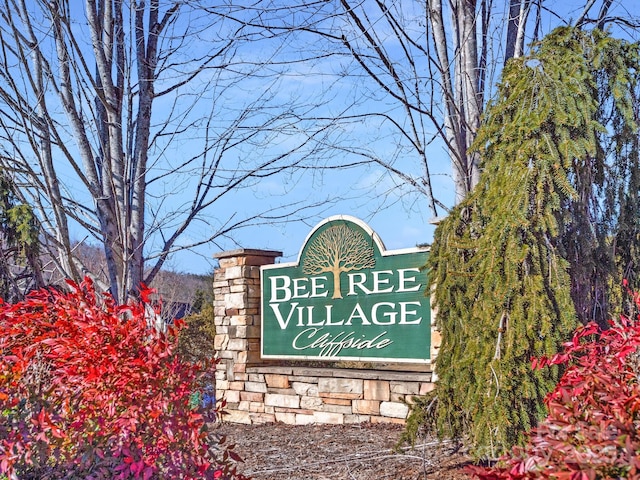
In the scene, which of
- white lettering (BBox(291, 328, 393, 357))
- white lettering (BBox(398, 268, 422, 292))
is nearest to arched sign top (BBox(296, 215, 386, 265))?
white lettering (BBox(398, 268, 422, 292))

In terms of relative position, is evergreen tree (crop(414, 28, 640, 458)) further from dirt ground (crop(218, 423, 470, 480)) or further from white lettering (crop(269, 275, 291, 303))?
white lettering (crop(269, 275, 291, 303))

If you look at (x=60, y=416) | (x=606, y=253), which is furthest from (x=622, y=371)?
(x=60, y=416)

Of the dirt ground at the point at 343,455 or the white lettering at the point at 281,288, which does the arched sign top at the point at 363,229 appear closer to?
the white lettering at the point at 281,288

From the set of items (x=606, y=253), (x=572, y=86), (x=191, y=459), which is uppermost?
(x=572, y=86)

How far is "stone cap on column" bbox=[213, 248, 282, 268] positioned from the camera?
8664mm

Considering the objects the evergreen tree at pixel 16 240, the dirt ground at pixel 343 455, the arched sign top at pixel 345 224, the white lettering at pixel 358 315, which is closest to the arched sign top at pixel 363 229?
the arched sign top at pixel 345 224

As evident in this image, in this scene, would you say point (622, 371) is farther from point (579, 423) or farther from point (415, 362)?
point (415, 362)

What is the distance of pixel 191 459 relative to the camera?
3.32 metres

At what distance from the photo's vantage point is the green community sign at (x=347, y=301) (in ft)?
23.9

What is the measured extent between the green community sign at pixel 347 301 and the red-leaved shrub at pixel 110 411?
13.0 ft

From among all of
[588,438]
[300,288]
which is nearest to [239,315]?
[300,288]

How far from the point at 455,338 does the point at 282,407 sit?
4.02 m

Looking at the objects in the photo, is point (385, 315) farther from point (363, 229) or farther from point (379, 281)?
point (363, 229)

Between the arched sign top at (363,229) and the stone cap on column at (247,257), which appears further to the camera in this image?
the stone cap on column at (247,257)
